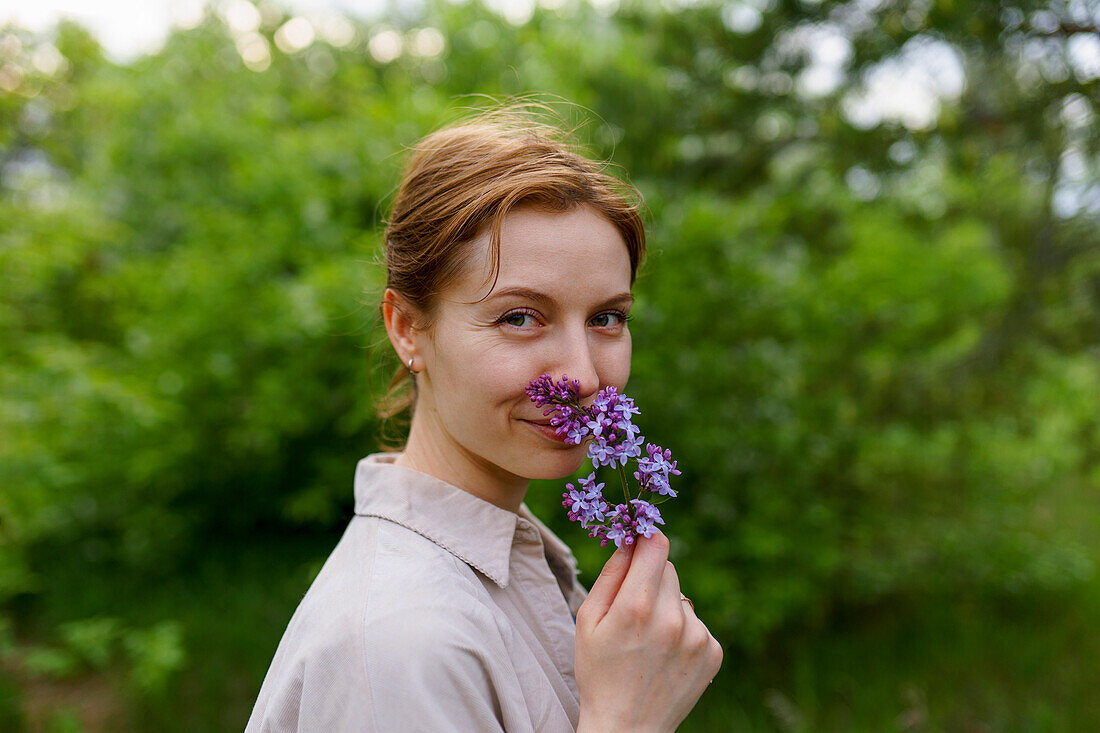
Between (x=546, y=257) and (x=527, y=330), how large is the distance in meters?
0.14

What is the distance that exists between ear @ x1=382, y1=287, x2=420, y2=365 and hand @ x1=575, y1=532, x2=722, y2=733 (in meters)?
0.61

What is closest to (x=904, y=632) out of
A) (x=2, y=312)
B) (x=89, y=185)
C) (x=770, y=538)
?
(x=770, y=538)

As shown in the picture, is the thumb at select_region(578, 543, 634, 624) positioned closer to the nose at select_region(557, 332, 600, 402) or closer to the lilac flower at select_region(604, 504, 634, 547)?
the lilac flower at select_region(604, 504, 634, 547)

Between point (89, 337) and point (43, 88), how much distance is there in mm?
2054

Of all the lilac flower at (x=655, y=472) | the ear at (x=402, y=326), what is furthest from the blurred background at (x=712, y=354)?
the lilac flower at (x=655, y=472)

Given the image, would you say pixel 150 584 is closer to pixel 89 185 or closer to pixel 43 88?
pixel 89 185

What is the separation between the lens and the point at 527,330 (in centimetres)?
138

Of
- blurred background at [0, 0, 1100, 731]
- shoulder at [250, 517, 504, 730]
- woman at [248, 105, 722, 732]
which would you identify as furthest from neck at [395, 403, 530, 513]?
blurred background at [0, 0, 1100, 731]

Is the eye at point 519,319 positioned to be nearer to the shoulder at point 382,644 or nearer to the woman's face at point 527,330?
the woman's face at point 527,330

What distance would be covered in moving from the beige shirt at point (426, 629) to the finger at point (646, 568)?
22cm

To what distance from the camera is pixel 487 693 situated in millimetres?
1175

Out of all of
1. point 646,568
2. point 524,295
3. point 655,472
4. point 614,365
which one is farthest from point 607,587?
point 524,295

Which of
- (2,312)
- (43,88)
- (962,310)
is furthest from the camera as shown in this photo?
(43,88)

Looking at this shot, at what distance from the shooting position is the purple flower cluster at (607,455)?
127cm
